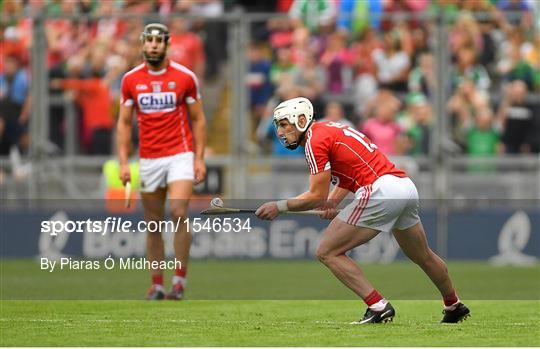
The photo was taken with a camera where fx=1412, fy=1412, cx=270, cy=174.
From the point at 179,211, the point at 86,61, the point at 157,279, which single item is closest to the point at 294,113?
the point at 179,211

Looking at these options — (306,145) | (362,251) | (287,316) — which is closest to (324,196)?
(306,145)

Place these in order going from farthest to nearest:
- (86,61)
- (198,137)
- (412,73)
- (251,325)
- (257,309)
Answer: (86,61)
(412,73)
(198,137)
(257,309)
(251,325)

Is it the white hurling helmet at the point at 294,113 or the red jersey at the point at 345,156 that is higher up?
the white hurling helmet at the point at 294,113

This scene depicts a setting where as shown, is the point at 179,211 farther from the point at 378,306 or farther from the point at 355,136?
the point at 378,306

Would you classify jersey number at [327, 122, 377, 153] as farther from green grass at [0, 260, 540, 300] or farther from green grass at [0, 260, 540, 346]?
green grass at [0, 260, 540, 300]

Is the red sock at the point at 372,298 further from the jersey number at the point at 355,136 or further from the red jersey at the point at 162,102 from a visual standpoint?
the red jersey at the point at 162,102

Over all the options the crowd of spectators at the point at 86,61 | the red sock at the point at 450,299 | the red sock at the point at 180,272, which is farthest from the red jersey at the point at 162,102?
the crowd of spectators at the point at 86,61

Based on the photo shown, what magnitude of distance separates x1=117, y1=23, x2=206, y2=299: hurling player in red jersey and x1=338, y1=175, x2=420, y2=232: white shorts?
3.43 metres

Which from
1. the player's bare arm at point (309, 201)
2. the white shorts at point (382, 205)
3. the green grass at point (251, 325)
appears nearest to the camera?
the green grass at point (251, 325)

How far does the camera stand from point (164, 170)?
1536cm

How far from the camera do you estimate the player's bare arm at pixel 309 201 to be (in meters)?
11.9

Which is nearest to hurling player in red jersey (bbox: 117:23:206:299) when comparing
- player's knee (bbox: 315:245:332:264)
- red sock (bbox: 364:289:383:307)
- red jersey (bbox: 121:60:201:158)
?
red jersey (bbox: 121:60:201:158)

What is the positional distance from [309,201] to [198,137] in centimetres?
356

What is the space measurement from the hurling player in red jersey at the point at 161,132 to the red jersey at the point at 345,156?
3313 mm
